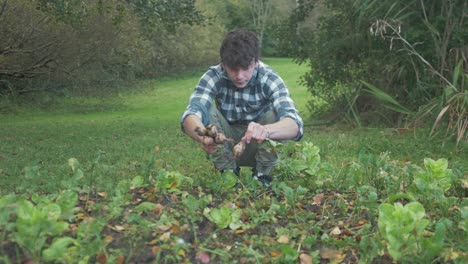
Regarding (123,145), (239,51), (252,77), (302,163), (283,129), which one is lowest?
(123,145)

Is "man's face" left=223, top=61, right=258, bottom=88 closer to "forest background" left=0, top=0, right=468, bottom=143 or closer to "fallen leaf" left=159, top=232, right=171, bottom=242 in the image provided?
"fallen leaf" left=159, top=232, right=171, bottom=242

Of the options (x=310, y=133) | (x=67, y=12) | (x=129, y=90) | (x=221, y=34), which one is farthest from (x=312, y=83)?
(x=221, y=34)

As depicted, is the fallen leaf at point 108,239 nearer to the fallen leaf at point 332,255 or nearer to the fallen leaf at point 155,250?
the fallen leaf at point 155,250

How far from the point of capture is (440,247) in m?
2.25

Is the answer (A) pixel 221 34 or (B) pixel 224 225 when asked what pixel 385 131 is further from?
(A) pixel 221 34

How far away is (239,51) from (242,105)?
25.7 inches

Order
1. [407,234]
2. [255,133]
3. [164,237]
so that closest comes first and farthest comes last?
1. [407,234]
2. [164,237]
3. [255,133]

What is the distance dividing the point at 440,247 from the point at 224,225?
2.77ft

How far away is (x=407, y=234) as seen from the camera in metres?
2.31

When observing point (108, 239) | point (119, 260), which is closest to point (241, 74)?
point (108, 239)

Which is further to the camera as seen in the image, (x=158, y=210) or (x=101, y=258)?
(x=158, y=210)

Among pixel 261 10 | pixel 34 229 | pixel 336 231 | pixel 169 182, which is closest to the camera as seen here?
pixel 34 229

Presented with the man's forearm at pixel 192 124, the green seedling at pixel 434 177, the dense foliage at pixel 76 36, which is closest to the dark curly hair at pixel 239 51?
the man's forearm at pixel 192 124

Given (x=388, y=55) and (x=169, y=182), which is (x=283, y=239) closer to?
(x=169, y=182)
